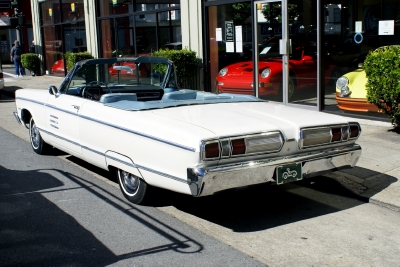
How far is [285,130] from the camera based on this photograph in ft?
16.3

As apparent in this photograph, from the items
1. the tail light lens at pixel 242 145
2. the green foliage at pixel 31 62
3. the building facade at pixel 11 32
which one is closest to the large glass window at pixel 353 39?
the tail light lens at pixel 242 145

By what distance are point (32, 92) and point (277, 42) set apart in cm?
536

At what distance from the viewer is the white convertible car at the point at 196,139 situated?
15.3 feet

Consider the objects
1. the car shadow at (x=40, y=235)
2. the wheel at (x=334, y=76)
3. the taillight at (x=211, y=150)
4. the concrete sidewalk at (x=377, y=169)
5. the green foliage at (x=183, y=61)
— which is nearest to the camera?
the car shadow at (x=40, y=235)

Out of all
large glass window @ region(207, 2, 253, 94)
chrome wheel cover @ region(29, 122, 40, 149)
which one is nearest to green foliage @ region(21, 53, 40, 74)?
large glass window @ region(207, 2, 253, 94)

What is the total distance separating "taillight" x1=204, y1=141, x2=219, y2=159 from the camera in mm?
4547

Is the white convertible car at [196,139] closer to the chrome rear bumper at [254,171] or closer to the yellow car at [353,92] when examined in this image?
the chrome rear bumper at [254,171]

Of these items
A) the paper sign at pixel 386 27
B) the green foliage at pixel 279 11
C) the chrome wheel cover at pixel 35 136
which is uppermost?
the green foliage at pixel 279 11

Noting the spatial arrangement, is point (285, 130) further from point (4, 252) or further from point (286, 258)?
point (4, 252)

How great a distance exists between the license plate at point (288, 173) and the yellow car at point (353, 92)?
4.75 metres

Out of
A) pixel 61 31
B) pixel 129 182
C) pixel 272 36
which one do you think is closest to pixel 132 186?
pixel 129 182

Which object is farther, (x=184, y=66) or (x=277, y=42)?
(x=184, y=66)

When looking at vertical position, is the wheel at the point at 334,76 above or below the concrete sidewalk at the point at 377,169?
above

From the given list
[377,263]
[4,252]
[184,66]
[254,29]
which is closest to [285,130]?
[377,263]
